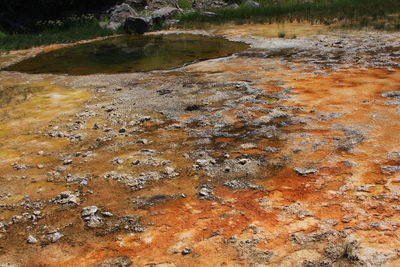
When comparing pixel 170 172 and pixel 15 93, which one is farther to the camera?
pixel 15 93

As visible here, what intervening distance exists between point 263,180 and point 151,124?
2918 mm

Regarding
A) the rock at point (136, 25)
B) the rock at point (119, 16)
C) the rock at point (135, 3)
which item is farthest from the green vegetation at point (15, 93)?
the rock at point (135, 3)

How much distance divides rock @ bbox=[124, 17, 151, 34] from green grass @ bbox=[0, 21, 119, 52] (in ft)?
3.40

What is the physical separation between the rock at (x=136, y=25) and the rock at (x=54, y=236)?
18.0 metres

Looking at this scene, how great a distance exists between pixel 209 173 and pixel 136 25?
56.5ft

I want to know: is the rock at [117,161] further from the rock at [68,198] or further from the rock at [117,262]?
the rock at [117,262]

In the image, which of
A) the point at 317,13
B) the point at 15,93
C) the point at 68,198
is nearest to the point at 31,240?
the point at 68,198

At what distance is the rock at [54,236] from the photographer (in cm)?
413

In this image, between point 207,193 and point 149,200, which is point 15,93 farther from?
point 207,193

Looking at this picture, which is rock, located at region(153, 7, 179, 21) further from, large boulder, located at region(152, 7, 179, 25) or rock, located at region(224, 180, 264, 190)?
rock, located at region(224, 180, 264, 190)

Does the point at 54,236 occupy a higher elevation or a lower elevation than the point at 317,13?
lower

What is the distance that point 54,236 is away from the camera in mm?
4184

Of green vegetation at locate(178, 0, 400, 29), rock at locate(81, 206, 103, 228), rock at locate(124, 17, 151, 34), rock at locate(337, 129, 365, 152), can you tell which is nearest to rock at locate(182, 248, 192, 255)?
rock at locate(81, 206, 103, 228)

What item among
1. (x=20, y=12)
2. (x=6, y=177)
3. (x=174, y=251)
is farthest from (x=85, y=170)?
(x=20, y=12)
